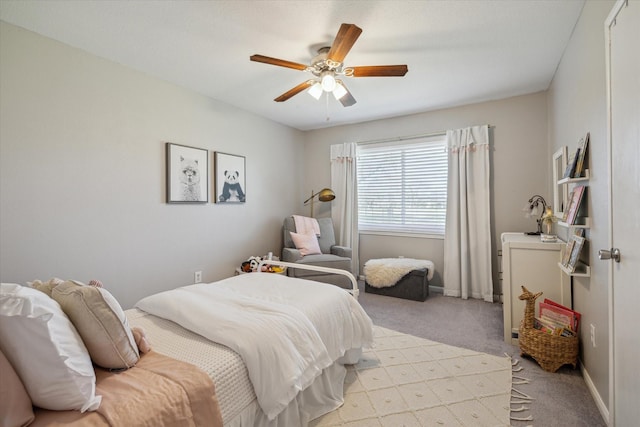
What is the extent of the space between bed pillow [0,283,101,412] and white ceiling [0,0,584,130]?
1.92m

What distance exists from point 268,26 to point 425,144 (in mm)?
2748

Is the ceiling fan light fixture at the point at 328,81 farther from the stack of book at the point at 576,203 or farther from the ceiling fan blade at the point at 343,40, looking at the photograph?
the stack of book at the point at 576,203

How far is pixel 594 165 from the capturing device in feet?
5.77

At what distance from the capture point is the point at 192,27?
2.14 m

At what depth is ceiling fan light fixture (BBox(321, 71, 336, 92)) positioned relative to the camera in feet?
7.52

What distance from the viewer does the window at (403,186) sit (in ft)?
13.3

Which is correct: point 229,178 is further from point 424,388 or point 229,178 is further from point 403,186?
point 424,388

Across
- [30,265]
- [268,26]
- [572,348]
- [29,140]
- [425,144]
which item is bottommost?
[572,348]

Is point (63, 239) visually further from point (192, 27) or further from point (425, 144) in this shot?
point (425, 144)

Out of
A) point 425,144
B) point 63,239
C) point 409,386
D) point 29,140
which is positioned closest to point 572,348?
point 409,386

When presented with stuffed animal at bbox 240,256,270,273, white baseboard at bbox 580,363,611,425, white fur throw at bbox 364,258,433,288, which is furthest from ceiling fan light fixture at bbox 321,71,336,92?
white baseboard at bbox 580,363,611,425

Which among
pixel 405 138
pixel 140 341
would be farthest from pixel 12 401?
pixel 405 138

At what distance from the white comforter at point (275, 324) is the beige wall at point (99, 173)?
118cm

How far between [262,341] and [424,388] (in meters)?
1.25
